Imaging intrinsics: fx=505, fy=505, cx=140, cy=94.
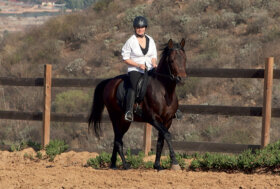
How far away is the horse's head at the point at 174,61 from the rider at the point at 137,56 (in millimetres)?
449

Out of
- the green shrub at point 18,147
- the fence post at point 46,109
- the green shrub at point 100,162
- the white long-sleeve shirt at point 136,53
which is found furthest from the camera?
the green shrub at point 18,147

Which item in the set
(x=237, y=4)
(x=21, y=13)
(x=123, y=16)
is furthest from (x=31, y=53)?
(x=21, y=13)

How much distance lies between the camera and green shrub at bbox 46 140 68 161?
10.5 metres

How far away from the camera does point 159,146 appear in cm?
852

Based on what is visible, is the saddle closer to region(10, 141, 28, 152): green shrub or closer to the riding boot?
the riding boot

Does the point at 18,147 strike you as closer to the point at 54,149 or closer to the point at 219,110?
the point at 54,149

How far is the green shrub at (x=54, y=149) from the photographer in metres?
10.5

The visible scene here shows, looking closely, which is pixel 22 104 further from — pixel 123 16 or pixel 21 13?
pixel 21 13

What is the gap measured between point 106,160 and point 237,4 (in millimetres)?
25017

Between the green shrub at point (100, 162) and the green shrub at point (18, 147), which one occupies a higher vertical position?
the green shrub at point (100, 162)

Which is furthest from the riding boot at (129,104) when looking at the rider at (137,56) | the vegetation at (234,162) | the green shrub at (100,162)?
the green shrub at (100,162)

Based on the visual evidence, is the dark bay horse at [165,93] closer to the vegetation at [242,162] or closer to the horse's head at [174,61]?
the horse's head at [174,61]

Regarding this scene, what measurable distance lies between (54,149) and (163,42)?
66.7 feet

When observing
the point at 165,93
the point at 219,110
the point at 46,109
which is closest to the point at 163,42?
the point at 46,109
